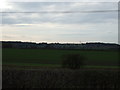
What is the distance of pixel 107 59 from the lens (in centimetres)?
3097

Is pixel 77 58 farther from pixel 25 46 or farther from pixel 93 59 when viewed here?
pixel 25 46

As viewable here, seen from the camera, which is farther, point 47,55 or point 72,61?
point 47,55

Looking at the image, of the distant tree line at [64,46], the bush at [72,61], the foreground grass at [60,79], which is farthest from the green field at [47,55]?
the foreground grass at [60,79]

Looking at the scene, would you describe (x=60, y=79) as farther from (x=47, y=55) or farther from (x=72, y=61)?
(x=47, y=55)

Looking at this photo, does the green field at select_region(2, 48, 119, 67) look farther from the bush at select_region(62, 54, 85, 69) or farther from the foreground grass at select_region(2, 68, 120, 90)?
the foreground grass at select_region(2, 68, 120, 90)

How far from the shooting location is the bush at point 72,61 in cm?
2005

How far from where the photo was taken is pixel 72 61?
20375 millimetres

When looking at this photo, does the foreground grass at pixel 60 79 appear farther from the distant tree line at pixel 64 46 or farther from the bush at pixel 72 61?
the distant tree line at pixel 64 46

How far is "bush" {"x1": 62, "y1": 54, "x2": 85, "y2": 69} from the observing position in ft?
65.8

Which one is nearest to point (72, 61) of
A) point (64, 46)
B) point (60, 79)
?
point (60, 79)

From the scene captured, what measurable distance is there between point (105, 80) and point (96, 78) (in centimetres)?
62

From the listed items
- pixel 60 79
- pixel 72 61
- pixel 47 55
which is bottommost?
pixel 60 79

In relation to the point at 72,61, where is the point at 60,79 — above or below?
below

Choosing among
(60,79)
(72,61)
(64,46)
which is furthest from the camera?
(64,46)
